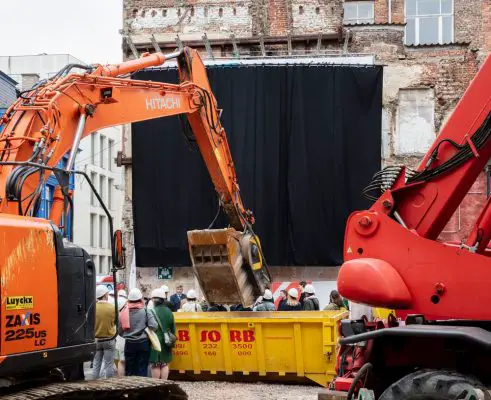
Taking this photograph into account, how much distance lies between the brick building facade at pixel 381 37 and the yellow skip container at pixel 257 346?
42.4ft

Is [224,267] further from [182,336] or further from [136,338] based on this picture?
[136,338]

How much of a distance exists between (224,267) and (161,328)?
5.21 feet

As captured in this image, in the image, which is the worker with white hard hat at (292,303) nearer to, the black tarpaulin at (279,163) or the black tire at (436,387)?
the black tarpaulin at (279,163)

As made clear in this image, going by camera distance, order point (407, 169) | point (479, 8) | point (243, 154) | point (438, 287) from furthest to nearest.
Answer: point (479, 8) < point (243, 154) < point (407, 169) < point (438, 287)

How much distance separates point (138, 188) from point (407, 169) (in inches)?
800

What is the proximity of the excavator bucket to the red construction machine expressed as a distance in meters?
7.29

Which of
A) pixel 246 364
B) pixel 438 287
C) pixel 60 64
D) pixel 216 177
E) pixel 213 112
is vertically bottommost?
pixel 246 364

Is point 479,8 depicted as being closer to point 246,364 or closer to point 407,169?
point 246,364

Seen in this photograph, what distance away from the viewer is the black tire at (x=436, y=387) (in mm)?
5386

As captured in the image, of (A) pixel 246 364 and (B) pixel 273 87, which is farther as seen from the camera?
(B) pixel 273 87

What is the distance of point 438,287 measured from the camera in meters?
6.16

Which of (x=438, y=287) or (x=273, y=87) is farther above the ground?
(x=273, y=87)

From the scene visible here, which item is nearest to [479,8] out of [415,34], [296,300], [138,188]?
[415,34]

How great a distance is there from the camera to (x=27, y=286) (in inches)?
256
